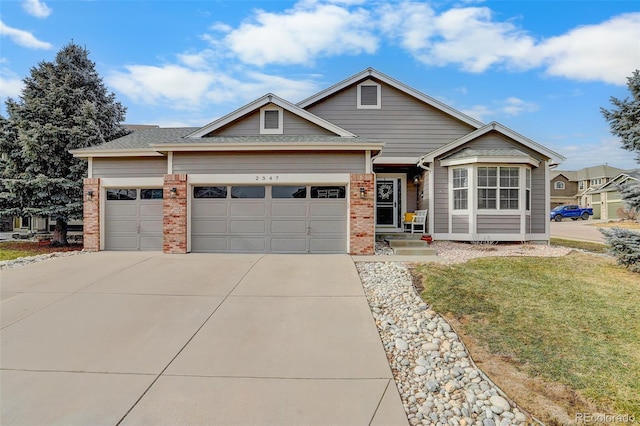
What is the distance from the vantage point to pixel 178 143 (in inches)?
400

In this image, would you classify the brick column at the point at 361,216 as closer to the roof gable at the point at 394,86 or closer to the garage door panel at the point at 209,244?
the garage door panel at the point at 209,244

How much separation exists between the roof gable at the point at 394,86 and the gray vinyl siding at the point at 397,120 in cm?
19

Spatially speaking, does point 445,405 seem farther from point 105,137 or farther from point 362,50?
point 105,137

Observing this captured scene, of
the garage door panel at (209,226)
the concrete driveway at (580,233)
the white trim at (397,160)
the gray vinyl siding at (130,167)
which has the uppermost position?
the white trim at (397,160)

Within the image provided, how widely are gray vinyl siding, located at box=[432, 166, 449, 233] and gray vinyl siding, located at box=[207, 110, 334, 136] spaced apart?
14.8 feet

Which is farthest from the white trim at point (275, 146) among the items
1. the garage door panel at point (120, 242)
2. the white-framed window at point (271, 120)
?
the garage door panel at point (120, 242)

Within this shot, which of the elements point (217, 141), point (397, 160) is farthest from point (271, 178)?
point (397, 160)

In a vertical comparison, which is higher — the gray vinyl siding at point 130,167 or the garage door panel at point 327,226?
the gray vinyl siding at point 130,167

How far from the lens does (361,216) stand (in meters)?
9.79

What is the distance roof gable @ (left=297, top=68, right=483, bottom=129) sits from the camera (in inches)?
522

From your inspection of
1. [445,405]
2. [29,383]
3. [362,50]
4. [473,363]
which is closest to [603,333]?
[473,363]

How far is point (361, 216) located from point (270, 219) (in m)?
2.86

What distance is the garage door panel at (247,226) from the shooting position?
10148 millimetres

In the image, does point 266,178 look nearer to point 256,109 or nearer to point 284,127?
point 284,127
